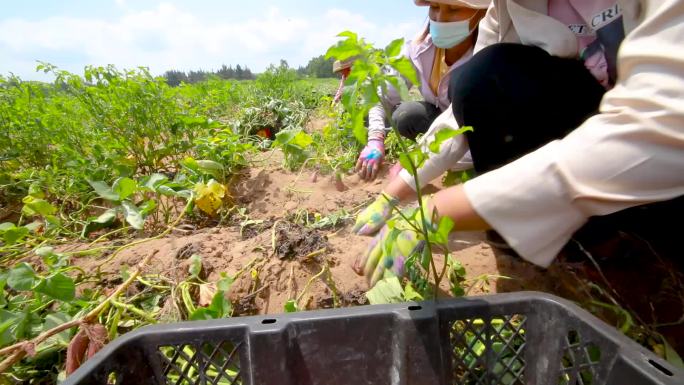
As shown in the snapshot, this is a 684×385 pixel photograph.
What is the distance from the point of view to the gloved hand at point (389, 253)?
872 millimetres

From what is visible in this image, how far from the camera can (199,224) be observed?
1494 mm

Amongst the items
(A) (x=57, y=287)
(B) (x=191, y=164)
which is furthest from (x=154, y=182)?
(A) (x=57, y=287)

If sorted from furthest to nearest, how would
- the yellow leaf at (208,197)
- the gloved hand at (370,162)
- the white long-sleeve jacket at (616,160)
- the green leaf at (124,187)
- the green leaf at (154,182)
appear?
the gloved hand at (370,162) < the yellow leaf at (208,197) < the green leaf at (154,182) < the green leaf at (124,187) < the white long-sleeve jacket at (616,160)

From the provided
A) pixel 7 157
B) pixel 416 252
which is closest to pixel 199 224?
pixel 416 252

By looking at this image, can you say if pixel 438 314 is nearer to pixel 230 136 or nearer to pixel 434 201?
pixel 434 201

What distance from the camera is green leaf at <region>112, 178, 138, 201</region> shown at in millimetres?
1207

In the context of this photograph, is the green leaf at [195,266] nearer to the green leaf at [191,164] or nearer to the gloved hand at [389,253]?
the gloved hand at [389,253]

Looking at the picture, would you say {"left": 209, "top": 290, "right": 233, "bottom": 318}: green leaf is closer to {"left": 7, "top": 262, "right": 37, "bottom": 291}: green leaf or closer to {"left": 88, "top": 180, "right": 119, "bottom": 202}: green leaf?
{"left": 7, "top": 262, "right": 37, "bottom": 291}: green leaf

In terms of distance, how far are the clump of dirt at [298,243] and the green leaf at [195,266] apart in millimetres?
220

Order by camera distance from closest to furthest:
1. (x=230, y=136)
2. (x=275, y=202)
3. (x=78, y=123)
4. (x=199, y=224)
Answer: (x=199, y=224)
(x=275, y=202)
(x=230, y=136)
(x=78, y=123)

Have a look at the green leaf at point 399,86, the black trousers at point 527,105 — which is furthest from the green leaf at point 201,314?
the black trousers at point 527,105

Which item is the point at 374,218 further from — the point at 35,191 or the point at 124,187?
the point at 35,191

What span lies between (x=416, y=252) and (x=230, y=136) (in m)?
1.33

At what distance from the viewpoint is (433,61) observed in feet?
6.07
